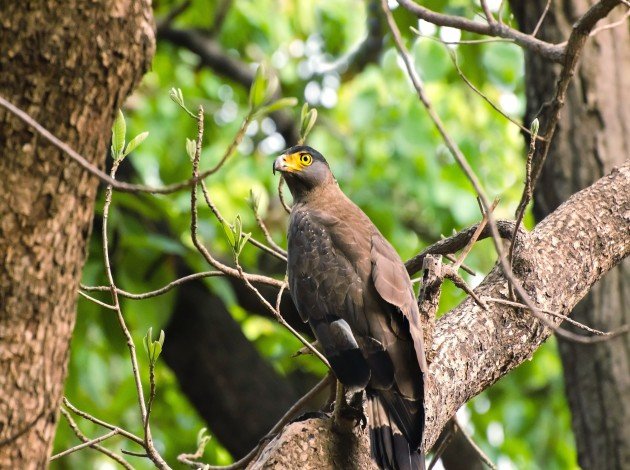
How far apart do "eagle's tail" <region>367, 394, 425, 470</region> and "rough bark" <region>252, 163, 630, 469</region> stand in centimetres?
5

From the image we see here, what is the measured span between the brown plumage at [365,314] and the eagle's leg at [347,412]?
0.03 m

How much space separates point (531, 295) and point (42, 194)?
191 centimetres

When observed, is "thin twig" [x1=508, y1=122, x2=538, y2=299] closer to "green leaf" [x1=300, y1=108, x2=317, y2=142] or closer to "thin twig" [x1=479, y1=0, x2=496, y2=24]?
"thin twig" [x1=479, y1=0, x2=496, y2=24]

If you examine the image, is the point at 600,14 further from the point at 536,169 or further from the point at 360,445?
the point at 360,445

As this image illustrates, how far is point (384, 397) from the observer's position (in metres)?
2.81

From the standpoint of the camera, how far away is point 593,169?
4.39 meters

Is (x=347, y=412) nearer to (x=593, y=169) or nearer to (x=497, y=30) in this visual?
(x=497, y=30)

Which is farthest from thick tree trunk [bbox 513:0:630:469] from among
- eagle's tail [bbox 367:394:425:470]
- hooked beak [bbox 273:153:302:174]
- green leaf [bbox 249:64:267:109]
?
green leaf [bbox 249:64:267:109]

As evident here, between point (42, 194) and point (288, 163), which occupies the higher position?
point (288, 163)

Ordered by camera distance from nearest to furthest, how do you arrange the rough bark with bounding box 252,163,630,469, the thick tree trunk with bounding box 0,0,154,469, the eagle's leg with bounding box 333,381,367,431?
the thick tree trunk with bounding box 0,0,154,469
the eagle's leg with bounding box 333,381,367,431
the rough bark with bounding box 252,163,630,469

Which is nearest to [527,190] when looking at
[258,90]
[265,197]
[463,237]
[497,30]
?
[463,237]

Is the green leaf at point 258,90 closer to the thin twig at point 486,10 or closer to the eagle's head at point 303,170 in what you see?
the thin twig at point 486,10

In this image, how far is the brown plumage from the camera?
2695 millimetres

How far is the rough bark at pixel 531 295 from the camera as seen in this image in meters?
2.83
